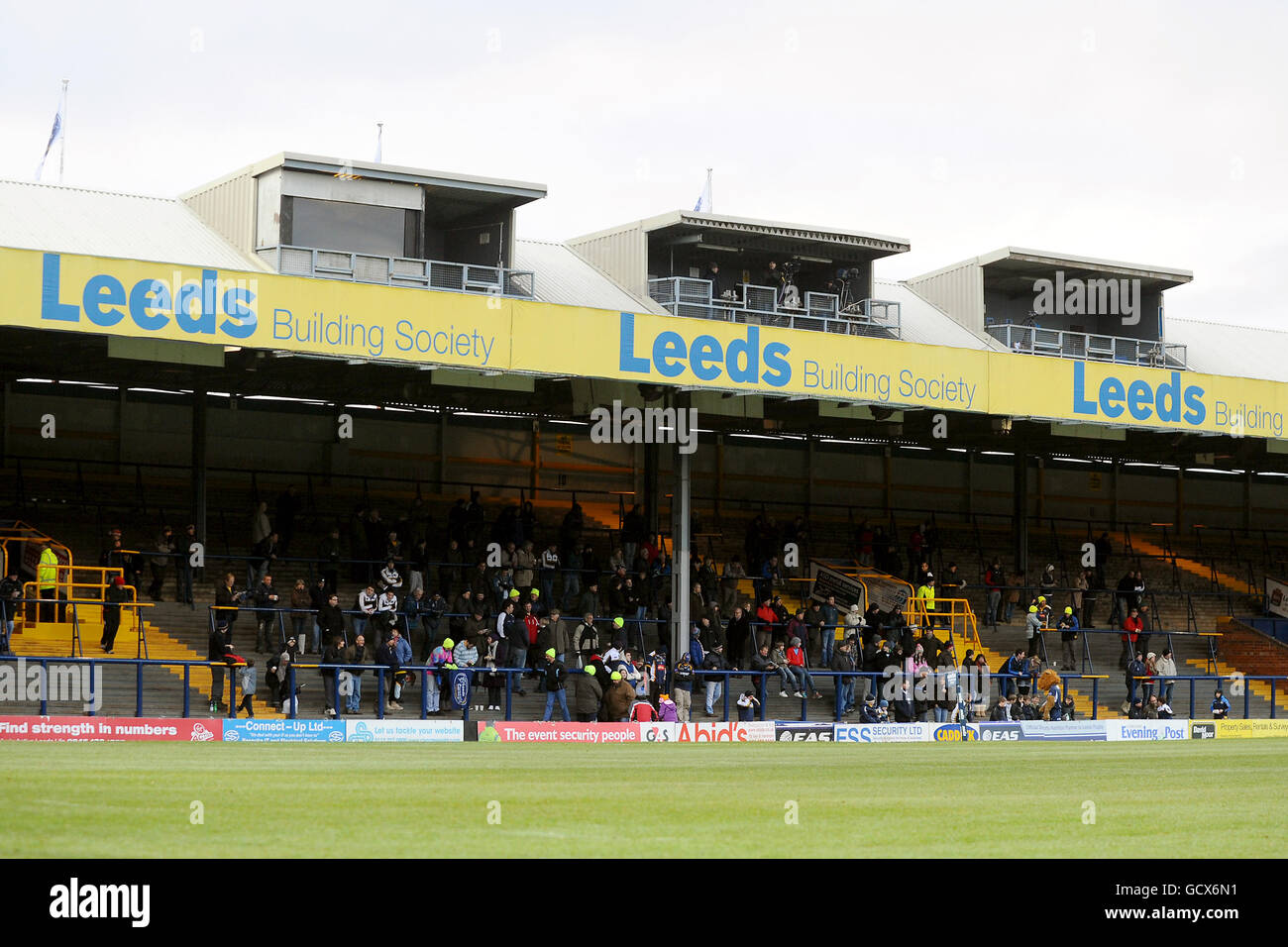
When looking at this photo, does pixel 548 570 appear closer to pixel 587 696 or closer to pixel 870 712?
pixel 587 696

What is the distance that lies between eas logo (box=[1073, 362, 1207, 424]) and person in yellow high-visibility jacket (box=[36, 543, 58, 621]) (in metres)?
20.9

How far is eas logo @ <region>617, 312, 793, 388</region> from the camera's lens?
30641 mm

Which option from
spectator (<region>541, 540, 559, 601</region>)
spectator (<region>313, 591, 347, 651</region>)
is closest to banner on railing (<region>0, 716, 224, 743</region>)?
spectator (<region>313, 591, 347, 651</region>)

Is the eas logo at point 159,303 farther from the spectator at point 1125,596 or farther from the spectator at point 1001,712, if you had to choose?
the spectator at point 1125,596

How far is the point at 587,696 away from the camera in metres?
27.5

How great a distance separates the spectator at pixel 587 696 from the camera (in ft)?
90.1

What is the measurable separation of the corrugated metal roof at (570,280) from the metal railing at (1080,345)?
32.5 ft

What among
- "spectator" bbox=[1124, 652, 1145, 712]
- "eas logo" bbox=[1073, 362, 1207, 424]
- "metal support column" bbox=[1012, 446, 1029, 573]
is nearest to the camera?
"spectator" bbox=[1124, 652, 1145, 712]

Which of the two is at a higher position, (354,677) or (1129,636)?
(1129,636)

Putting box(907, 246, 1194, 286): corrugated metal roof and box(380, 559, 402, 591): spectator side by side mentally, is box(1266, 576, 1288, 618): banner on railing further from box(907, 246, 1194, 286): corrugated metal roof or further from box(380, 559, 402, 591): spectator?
box(380, 559, 402, 591): spectator

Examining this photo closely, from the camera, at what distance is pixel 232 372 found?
32.6 meters

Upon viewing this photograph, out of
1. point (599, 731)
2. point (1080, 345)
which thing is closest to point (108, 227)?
point (599, 731)

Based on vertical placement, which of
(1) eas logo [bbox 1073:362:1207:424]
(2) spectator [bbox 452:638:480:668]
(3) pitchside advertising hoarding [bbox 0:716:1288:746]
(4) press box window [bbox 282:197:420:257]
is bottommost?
(3) pitchside advertising hoarding [bbox 0:716:1288:746]

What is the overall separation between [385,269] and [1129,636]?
59.8ft
